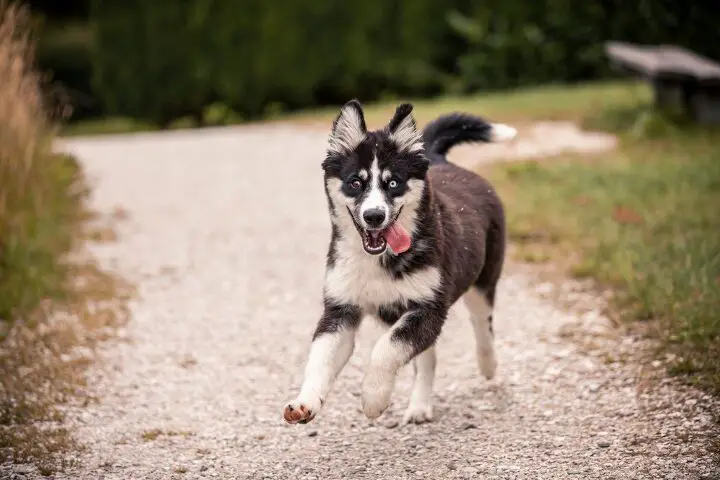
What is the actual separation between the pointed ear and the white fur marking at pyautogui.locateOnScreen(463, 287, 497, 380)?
1247mm

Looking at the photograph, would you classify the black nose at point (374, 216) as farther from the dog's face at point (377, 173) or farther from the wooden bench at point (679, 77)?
the wooden bench at point (679, 77)

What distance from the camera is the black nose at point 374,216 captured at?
167 inches

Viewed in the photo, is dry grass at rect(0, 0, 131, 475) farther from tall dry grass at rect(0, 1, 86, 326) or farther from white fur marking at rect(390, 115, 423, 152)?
white fur marking at rect(390, 115, 423, 152)

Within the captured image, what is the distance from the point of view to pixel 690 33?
14070mm

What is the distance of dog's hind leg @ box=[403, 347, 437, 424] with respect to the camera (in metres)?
4.98

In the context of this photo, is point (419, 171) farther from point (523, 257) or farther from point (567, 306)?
point (523, 257)

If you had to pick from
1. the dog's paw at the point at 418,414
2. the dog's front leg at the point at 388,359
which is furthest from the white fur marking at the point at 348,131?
the dog's paw at the point at 418,414

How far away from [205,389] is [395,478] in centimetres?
161

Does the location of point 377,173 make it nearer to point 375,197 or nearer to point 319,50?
point 375,197

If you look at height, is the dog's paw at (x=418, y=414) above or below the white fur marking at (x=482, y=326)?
below

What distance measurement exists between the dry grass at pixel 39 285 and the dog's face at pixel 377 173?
69.2 inches

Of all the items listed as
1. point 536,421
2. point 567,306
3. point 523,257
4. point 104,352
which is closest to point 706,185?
point 523,257

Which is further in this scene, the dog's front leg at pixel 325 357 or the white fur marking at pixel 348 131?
the white fur marking at pixel 348 131

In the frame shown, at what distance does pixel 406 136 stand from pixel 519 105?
32.9 feet
